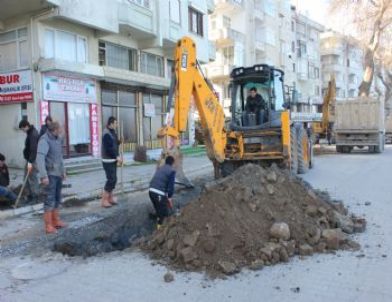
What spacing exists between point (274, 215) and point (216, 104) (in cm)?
468

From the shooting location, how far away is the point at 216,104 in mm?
10633

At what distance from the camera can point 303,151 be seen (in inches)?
571

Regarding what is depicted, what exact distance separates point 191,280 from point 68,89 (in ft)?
43.6

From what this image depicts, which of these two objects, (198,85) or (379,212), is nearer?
(379,212)

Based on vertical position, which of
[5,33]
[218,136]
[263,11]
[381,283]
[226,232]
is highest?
[263,11]

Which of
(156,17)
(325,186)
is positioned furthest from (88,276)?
(156,17)

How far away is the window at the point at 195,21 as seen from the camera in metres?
25.5

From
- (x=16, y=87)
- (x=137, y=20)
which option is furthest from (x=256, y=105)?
(x=137, y=20)

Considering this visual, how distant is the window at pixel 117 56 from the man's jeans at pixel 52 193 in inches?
488

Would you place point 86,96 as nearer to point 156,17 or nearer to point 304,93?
point 156,17

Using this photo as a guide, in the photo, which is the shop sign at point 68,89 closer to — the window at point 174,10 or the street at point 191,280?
the window at point 174,10

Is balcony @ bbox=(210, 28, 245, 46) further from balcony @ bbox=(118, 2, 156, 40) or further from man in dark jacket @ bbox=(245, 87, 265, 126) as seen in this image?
man in dark jacket @ bbox=(245, 87, 265, 126)

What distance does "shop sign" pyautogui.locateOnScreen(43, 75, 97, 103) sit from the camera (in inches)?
632

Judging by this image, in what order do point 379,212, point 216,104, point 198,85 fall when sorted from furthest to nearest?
point 216,104, point 198,85, point 379,212
